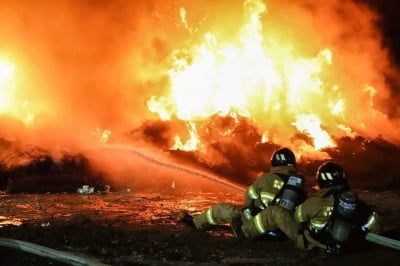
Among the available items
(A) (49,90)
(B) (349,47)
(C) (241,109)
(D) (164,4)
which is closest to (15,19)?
(A) (49,90)

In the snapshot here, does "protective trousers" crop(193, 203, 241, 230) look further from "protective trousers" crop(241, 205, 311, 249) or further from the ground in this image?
"protective trousers" crop(241, 205, 311, 249)

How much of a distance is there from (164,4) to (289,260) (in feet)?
55.1

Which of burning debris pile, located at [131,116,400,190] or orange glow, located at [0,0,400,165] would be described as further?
orange glow, located at [0,0,400,165]

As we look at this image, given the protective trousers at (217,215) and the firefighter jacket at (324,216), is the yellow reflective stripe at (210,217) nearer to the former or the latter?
the protective trousers at (217,215)

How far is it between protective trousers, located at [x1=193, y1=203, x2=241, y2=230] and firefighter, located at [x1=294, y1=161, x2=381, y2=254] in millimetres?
1205

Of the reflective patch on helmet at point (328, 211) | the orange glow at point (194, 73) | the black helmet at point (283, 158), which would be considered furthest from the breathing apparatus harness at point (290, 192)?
the orange glow at point (194, 73)

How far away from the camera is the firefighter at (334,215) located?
5.91 metres

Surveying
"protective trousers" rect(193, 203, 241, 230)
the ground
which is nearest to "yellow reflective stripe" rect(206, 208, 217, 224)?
"protective trousers" rect(193, 203, 241, 230)

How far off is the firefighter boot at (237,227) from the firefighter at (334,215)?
1.07 meters

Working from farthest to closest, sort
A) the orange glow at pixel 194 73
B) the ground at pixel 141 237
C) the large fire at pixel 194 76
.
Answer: the orange glow at pixel 194 73
the large fire at pixel 194 76
the ground at pixel 141 237

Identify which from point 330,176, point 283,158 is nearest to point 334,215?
point 330,176

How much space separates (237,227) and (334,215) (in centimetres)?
166

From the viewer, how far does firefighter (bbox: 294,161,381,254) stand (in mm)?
5914

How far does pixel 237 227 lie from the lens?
23.4 ft
